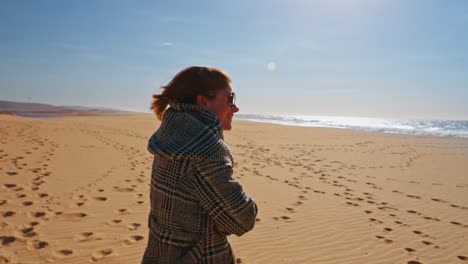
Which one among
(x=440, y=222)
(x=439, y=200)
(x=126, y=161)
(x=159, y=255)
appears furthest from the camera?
(x=126, y=161)

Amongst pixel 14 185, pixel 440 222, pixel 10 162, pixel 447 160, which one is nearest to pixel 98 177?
pixel 14 185

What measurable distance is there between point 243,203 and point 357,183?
835cm

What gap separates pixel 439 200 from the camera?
25.0 ft

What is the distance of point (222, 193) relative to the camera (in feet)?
4.53

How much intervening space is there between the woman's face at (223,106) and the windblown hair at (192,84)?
0.12 ft

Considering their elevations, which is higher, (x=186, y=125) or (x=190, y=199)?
(x=186, y=125)

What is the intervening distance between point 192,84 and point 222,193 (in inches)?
21.5

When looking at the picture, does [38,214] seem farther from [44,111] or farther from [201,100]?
[44,111]

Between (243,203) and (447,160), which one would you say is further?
(447,160)

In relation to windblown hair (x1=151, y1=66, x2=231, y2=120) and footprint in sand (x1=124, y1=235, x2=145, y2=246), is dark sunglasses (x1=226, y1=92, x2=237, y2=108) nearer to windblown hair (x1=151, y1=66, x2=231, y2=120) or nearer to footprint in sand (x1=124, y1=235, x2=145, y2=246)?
windblown hair (x1=151, y1=66, x2=231, y2=120)

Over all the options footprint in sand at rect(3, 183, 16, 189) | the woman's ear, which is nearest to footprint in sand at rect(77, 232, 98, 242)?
footprint in sand at rect(3, 183, 16, 189)

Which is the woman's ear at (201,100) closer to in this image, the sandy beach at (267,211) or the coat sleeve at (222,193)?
the coat sleeve at (222,193)

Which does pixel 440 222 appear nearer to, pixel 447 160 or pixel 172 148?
pixel 172 148

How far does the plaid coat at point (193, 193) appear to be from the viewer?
1385mm
